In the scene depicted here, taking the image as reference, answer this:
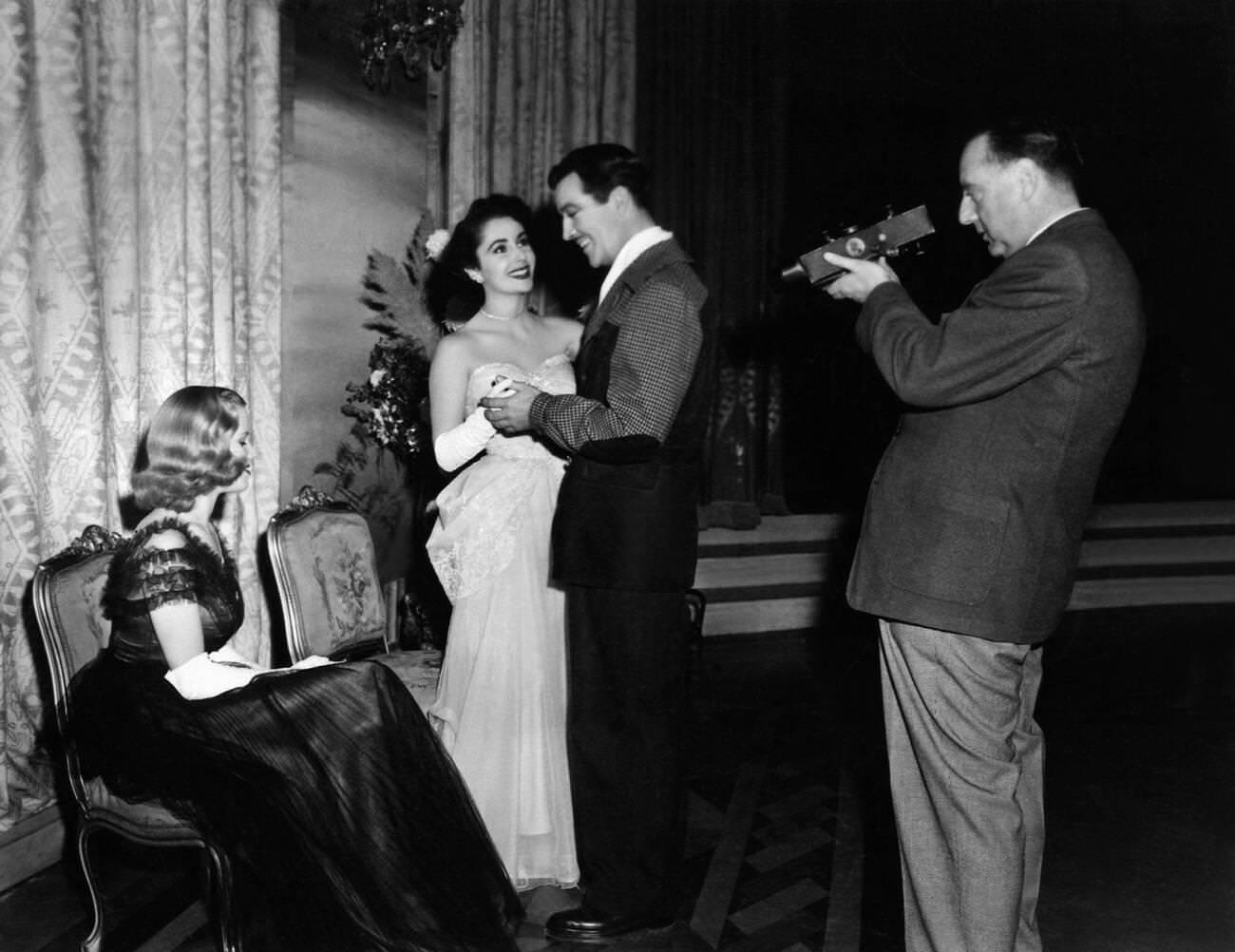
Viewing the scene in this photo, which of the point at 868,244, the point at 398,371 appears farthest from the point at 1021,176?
the point at 398,371

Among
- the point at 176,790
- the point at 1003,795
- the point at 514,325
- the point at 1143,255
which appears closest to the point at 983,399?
the point at 1003,795

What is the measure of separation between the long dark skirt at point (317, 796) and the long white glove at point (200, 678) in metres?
0.02

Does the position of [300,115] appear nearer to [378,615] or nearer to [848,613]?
[378,615]

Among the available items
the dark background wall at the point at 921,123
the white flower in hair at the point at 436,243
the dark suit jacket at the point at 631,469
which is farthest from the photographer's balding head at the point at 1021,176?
the dark background wall at the point at 921,123

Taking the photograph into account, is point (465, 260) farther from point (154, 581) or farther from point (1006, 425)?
point (1006, 425)

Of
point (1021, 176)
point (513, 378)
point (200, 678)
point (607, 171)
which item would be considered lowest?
point (200, 678)

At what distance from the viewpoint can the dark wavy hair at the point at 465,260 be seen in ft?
10.0

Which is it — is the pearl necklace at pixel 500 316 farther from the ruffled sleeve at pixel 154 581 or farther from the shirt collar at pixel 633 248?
the ruffled sleeve at pixel 154 581

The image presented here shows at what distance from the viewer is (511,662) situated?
9.26 feet

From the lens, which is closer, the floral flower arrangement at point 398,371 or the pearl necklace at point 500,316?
the pearl necklace at point 500,316

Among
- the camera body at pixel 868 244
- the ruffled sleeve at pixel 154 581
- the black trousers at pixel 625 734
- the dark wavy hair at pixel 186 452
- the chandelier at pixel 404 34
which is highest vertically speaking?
the chandelier at pixel 404 34

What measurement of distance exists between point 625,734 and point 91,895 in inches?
47.1

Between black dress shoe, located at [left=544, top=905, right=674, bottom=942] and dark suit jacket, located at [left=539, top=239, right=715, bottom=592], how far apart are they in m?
0.77

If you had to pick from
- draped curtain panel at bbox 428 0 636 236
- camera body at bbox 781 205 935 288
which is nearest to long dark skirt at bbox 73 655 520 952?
camera body at bbox 781 205 935 288
